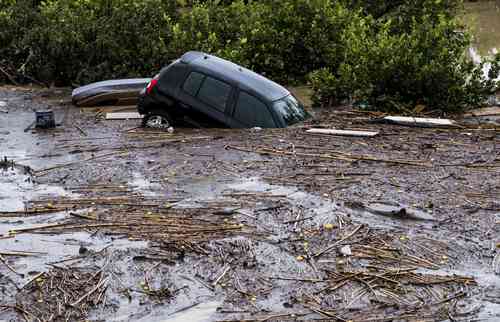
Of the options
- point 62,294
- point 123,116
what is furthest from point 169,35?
point 62,294

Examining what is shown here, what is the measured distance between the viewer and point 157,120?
1491 centimetres

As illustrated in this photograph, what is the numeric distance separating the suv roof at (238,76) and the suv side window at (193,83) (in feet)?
0.50

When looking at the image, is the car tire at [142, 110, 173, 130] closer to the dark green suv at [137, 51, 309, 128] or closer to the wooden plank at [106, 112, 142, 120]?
the dark green suv at [137, 51, 309, 128]

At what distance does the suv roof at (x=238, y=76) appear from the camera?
13961 millimetres

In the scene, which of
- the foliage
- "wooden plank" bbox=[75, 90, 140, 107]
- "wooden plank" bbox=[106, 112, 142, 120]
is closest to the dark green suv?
"wooden plank" bbox=[106, 112, 142, 120]

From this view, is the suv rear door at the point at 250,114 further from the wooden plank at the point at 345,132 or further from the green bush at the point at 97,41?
the green bush at the point at 97,41

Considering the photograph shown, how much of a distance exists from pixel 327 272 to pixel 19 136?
9038 millimetres

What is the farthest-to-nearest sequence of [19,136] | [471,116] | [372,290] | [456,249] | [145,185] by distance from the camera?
1. [471,116]
2. [19,136]
3. [145,185]
4. [456,249]
5. [372,290]

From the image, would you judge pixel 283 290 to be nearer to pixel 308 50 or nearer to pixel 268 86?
pixel 268 86

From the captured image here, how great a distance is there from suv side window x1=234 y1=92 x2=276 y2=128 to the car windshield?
→ 21 centimetres

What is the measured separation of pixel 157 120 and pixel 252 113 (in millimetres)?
1985

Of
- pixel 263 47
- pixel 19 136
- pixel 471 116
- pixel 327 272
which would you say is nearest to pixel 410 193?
pixel 327 272

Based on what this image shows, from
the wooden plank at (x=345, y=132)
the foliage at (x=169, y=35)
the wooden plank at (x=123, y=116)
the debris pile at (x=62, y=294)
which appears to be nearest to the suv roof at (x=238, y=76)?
the wooden plank at (x=345, y=132)

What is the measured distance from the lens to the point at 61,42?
2139 centimetres
